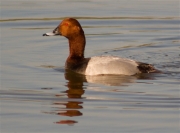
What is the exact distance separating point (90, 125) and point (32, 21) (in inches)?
363

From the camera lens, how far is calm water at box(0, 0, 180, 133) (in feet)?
29.1

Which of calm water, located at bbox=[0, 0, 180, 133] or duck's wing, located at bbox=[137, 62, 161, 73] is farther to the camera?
duck's wing, located at bbox=[137, 62, 161, 73]

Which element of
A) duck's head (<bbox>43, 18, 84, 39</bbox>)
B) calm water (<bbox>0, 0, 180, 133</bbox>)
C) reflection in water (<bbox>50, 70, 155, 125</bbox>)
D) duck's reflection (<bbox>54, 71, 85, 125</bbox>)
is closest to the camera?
calm water (<bbox>0, 0, 180, 133</bbox>)

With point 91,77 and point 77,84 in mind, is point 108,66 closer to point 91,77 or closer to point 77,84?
point 91,77

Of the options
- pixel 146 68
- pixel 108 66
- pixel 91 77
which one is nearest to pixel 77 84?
pixel 91 77

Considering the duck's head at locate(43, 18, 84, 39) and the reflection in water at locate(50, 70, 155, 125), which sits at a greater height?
the duck's head at locate(43, 18, 84, 39)

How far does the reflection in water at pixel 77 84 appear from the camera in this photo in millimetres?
9484

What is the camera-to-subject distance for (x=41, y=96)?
10.4 m

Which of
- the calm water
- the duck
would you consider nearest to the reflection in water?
the calm water

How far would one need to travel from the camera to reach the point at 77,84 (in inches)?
452

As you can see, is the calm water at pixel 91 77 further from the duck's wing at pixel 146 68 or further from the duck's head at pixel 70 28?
the duck's head at pixel 70 28

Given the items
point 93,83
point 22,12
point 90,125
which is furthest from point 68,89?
point 22,12

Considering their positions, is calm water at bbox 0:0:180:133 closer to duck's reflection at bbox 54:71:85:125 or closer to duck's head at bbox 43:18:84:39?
duck's reflection at bbox 54:71:85:125

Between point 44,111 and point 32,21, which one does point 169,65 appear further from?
point 32,21
